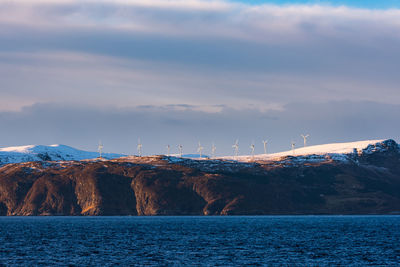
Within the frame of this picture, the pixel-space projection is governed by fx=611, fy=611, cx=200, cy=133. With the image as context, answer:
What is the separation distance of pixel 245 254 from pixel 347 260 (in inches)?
Answer: 790

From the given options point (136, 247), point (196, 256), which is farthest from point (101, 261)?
point (136, 247)

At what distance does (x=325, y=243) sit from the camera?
150 metres

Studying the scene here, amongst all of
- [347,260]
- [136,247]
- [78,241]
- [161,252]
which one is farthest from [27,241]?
[347,260]

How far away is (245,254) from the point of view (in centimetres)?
11975

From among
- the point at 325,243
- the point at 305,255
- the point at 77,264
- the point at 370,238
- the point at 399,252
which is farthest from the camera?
the point at 370,238

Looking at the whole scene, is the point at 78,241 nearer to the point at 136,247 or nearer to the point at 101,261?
the point at 136,247

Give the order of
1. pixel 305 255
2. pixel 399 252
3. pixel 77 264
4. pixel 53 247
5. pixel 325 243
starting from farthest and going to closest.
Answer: pixel 325 243 < pixel 53 247 < pixel 399 252 < pixel 305 255 < pixel 77 264

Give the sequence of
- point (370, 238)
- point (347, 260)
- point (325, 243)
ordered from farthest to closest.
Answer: point (370, 238) → point (325, 243) → point (347, 260)

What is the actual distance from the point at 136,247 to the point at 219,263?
36392mm

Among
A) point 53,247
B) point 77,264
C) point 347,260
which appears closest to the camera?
point 77,264

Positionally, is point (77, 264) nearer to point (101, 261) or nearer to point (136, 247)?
point (101, 261)

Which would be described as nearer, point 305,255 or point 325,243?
point 305,255

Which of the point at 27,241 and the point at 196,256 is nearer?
the point at 196,256

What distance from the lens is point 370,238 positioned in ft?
557
